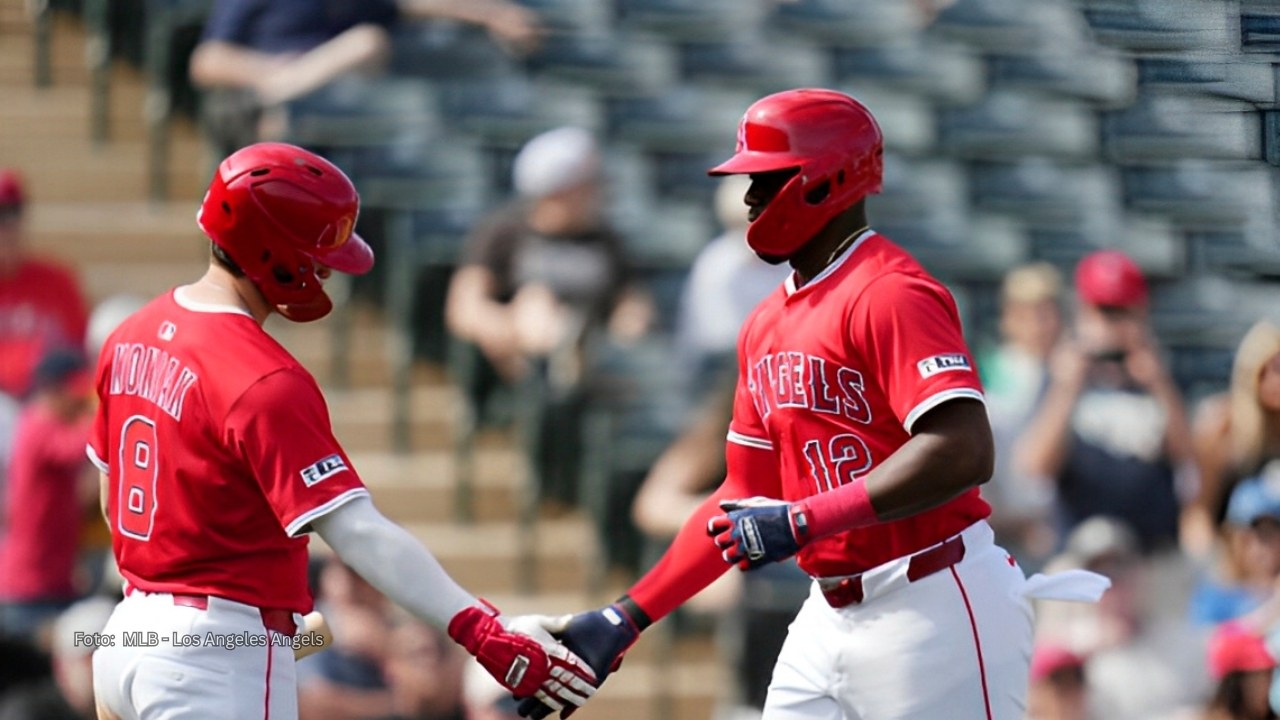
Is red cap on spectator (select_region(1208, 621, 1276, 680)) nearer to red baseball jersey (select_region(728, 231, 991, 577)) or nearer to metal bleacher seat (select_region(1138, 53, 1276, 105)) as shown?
metal bleacher seat (select_region(1138, 53, 1276, 105))

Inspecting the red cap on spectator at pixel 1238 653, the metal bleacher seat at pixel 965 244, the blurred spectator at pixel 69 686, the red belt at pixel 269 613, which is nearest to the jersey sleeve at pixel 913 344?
the red belt at pixel 269 613

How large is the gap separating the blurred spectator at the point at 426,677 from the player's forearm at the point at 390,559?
2340mm

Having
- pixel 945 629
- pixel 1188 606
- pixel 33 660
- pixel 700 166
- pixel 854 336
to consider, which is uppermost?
pixel 854 336

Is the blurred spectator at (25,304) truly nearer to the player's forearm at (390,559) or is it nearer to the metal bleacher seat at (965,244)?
the metal bleacher seat at (965,244)

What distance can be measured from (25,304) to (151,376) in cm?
401

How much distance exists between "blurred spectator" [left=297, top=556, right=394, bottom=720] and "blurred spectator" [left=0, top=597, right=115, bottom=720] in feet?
2.11

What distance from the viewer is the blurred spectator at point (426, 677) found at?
21.8ft

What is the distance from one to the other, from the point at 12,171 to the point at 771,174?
5415mm

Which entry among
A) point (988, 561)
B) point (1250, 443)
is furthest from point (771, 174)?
point (1250, 443)

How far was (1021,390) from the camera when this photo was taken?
7.65m

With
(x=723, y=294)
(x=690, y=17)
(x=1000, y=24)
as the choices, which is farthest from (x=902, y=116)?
(x=723, y=294)

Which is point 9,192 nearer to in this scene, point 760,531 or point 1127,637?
point 1127,637

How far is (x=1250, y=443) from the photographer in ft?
23.9

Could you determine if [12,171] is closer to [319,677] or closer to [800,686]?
[319,677]
